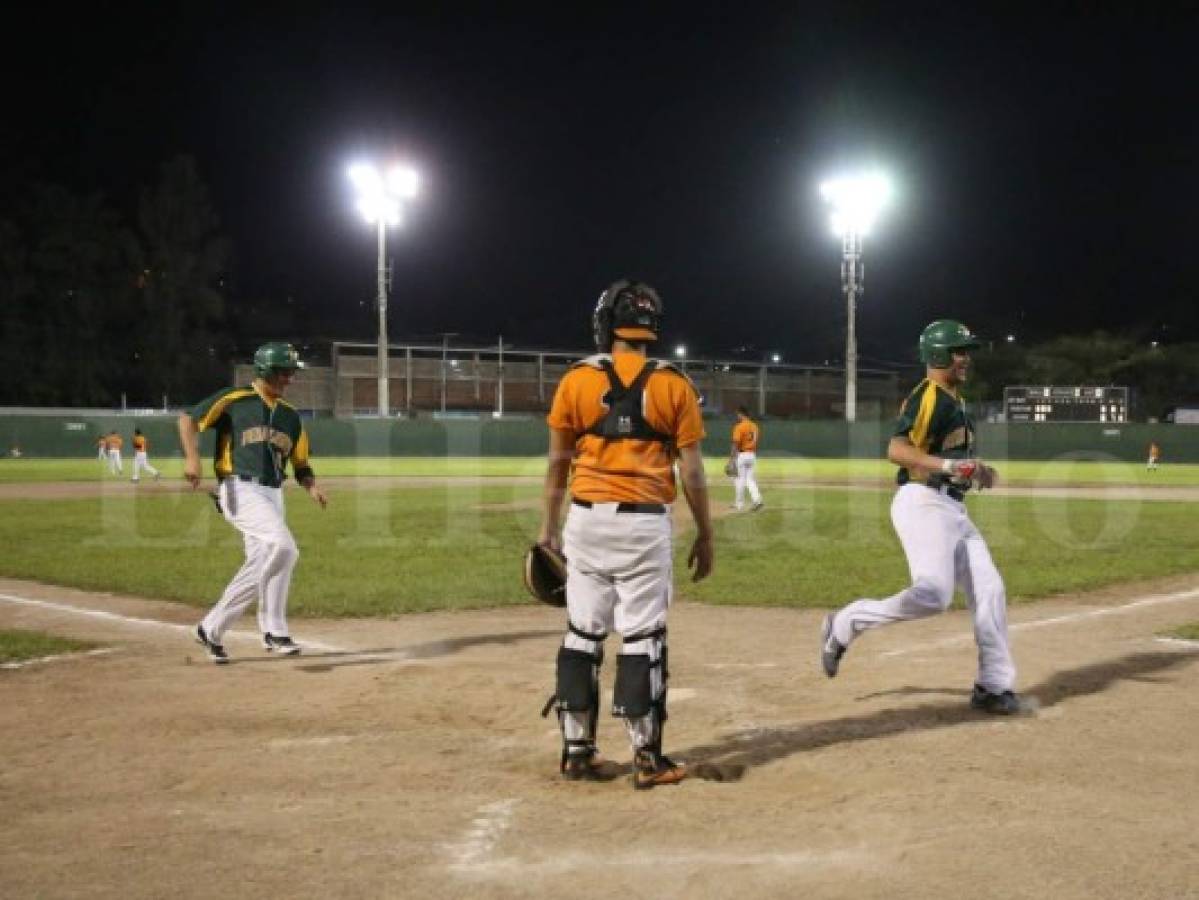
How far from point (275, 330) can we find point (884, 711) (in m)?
87.2

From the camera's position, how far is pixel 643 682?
4.55 m

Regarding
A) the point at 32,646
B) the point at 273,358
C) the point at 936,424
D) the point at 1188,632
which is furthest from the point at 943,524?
the point at 32,646

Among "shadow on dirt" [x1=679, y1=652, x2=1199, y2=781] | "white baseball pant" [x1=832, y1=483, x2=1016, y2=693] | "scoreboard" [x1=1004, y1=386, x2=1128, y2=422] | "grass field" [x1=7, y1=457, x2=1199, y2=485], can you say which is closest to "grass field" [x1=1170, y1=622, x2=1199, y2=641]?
"shadow on dirt" [x1=679, y1=652, x2=1199, y2=781]

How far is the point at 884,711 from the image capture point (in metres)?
5.82

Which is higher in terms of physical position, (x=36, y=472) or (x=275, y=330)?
(x=275, y=330)

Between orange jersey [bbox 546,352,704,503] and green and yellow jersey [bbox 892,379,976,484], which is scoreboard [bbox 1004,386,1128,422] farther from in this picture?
orange jersey [bbox 546,352,704,503]

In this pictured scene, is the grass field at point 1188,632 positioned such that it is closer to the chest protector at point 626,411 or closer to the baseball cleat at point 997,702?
the baseball cleat at point 997,702

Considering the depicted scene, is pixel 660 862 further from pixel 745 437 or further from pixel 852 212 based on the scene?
pixel 852 212

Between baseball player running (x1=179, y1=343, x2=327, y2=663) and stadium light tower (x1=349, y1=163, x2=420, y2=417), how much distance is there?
33069mm

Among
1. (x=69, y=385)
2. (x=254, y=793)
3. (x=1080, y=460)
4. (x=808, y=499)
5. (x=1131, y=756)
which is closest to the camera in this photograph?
(x=254, y=793)

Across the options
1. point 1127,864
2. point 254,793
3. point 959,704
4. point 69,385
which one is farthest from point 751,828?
point 69,385

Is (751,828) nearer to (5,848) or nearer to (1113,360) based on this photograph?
(5,848)

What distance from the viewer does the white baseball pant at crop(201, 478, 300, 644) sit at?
24.2 feet

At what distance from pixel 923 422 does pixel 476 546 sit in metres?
9.85
